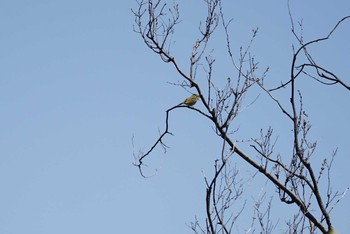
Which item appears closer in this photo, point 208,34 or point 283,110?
point 283,110

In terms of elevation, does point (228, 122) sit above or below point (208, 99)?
below

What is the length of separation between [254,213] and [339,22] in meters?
3.33

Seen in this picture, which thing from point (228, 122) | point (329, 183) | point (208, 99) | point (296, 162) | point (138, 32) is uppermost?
point (138, 32)

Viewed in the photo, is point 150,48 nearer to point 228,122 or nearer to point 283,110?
point 228,122

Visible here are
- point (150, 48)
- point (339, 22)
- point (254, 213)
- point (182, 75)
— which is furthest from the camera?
point (254, 213)

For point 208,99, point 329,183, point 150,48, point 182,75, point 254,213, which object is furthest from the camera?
point 254,213

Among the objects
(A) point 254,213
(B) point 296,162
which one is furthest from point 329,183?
(A) point 254,213

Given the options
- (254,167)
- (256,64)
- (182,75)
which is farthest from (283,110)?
(256,64)

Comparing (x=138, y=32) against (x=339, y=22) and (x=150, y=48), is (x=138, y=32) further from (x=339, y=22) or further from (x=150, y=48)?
(x=339, y=22)

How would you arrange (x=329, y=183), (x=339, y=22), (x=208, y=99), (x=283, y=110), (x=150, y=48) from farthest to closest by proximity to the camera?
(x=150, y=48), (x=208, y=99), (x=329, y=183), (x=283, y=110), (x=339, y=22)

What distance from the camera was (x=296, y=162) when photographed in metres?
3.34

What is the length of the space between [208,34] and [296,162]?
1.72 metres

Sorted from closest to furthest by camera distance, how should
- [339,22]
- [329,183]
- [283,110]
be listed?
[339,22] → [283,110] → [329,183]

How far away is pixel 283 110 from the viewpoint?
2.01 metres
